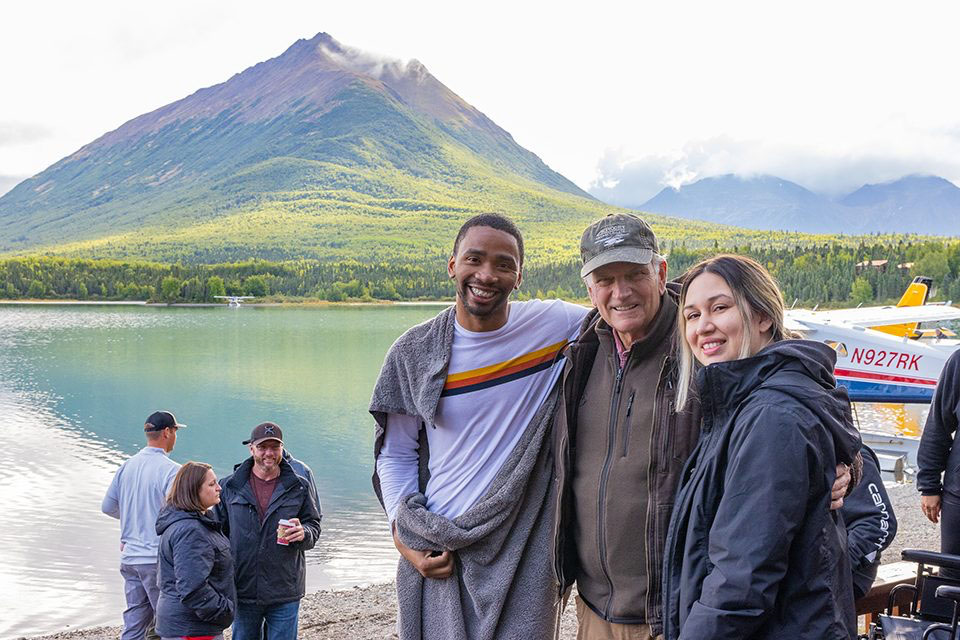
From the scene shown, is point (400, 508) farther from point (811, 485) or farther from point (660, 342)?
point (811, 485)

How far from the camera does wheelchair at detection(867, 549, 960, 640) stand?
2.40 m

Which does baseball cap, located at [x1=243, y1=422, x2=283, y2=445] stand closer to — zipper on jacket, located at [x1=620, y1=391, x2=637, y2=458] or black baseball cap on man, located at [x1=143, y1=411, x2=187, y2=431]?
black baseball cap on man, located at [x1=143, y1=411, x2=187, y2=431]

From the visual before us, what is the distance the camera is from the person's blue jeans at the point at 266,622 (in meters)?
4.36

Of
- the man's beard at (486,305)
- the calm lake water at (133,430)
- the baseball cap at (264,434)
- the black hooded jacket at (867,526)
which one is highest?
the man's beard at (486,305)

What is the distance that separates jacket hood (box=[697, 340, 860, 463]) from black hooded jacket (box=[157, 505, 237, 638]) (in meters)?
3.03

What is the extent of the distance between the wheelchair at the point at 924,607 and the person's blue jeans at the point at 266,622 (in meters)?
3.03

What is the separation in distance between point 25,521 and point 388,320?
195ft

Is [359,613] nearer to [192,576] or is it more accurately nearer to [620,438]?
[192,576]

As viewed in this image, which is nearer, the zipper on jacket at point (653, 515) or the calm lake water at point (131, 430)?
the zipper on jacket at point (653, 515)

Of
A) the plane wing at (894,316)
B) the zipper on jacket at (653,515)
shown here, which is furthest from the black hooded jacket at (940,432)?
the plane wing at (894,316)

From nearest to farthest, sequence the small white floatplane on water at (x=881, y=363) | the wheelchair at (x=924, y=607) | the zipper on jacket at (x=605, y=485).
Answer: the zipper on jacket at (x=605, y=485), the wheelchair at (x=924, y=607), the small white floatplane on water at (x=881, y=363)

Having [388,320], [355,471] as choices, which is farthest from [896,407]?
[388,320]

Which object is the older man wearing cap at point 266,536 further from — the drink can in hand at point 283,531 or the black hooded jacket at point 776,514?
the black hooded jacket at point 776,514

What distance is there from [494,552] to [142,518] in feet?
12.0
